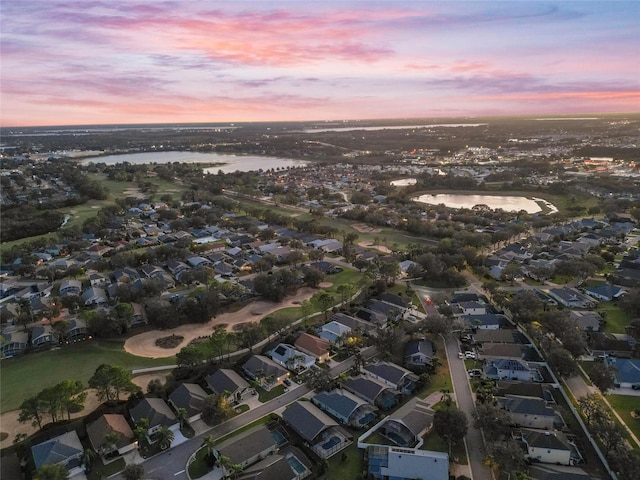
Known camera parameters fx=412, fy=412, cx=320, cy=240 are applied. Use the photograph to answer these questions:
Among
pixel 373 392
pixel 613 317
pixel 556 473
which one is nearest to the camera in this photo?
pixel 556 473

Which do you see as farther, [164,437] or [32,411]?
[32,411]

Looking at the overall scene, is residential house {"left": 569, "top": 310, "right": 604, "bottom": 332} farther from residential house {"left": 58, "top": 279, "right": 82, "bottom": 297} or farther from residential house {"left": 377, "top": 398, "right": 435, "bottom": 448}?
residential house {"left": 58, "top": 279, "right": 82, "bottom": 297}

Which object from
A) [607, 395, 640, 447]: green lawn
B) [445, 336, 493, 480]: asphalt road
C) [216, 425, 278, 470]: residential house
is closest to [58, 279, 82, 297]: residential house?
[216, 425, 278, 470]: residential house

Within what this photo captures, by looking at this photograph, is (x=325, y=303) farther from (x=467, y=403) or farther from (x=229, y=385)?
(x=467, y=403)

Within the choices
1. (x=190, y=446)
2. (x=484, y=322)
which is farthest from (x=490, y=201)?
(x=190, y=446)

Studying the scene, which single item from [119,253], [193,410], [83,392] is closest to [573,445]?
[193,410]

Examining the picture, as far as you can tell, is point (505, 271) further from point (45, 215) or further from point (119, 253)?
point (45, 215)
